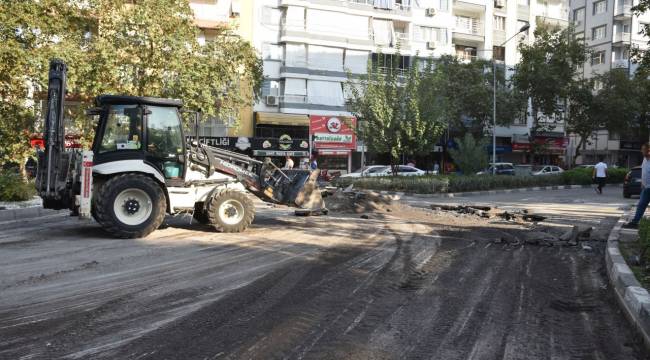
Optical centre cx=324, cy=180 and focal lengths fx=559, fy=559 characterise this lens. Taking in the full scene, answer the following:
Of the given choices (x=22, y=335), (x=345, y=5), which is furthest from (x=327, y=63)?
(x=22, y=335)

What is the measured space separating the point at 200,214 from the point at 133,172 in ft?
6.84

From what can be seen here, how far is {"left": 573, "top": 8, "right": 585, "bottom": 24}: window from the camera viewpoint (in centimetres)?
6741

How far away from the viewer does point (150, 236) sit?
1080 cm

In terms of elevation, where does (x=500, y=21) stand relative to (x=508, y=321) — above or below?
above

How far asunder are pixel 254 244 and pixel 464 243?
393cm

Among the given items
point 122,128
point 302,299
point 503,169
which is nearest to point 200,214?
point 122,128

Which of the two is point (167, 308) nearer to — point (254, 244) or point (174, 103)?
point (254, 244)

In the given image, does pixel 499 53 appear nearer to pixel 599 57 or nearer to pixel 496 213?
pixel 599 57

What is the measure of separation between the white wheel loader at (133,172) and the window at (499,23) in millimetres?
48014

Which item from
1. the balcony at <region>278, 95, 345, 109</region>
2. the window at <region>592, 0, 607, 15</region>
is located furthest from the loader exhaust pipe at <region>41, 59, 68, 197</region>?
the window at <region>592, 0, 607, 15</region>

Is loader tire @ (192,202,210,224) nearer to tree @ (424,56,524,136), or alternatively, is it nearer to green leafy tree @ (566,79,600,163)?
tree @ (424,56,524,136)

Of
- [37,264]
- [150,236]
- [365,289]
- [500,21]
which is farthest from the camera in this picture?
[500,21]

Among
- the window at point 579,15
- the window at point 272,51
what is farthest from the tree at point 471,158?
the window at point 579,15

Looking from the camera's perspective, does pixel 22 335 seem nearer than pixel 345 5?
Yes
